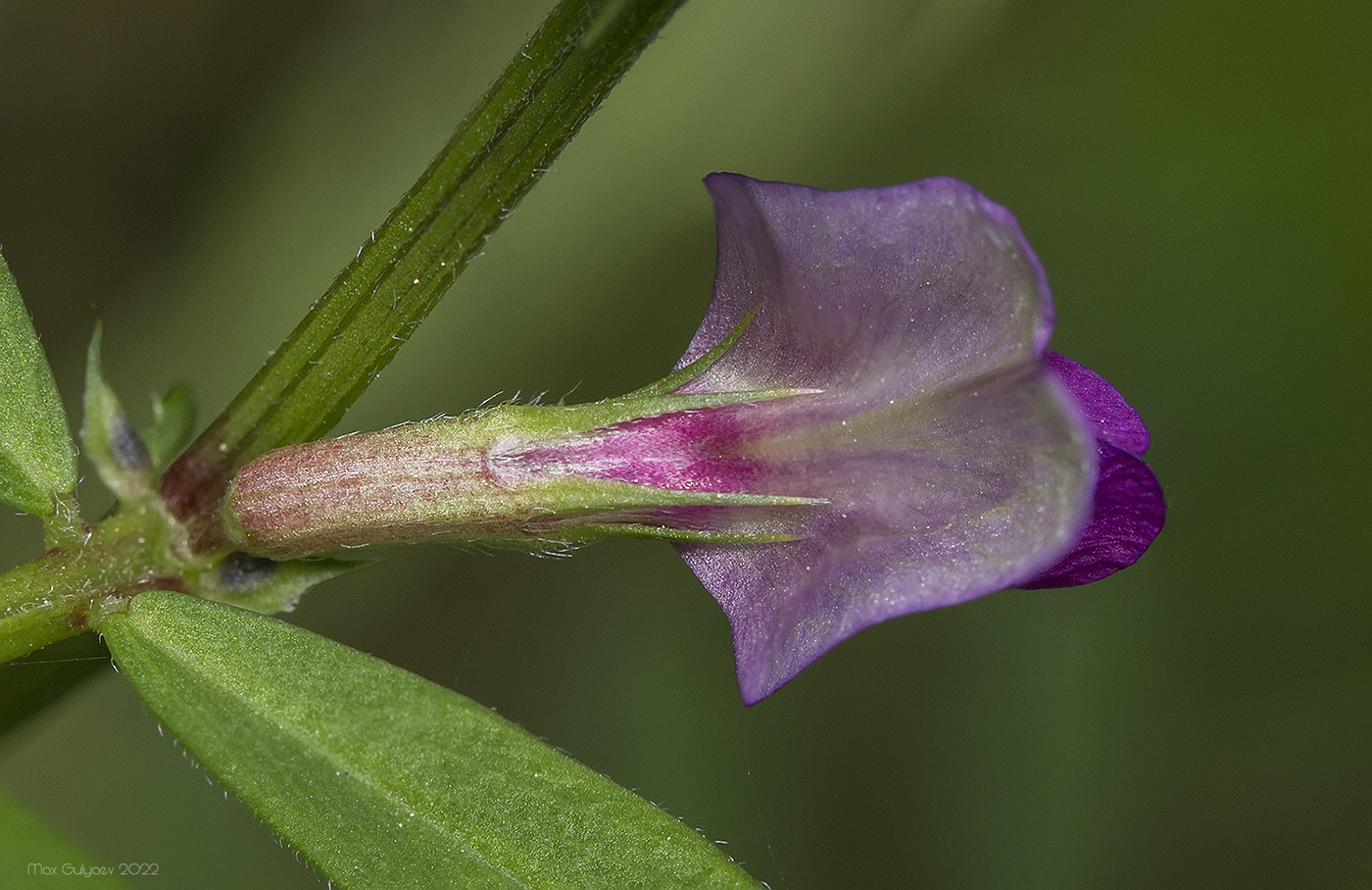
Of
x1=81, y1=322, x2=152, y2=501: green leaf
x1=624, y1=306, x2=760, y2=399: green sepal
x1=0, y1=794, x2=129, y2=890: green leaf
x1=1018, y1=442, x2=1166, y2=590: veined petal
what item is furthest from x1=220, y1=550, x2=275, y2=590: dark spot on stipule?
x1=1018, y1=442, x2=1166, y2=590: veined petal

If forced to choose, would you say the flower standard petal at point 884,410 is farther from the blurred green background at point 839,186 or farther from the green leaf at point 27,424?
the blurred green background at point 839,186

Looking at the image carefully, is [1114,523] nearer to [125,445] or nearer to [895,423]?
[895,423]

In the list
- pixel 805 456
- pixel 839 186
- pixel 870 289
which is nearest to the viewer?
pixel 870 289

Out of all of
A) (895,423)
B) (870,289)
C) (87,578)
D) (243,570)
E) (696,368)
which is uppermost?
(870,289)

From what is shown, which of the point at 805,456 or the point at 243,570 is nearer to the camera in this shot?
the point at 805,456

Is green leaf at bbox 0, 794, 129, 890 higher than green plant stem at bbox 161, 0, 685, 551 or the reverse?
the reverse

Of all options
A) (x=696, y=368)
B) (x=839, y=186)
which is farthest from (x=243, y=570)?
(x=839, y=186)

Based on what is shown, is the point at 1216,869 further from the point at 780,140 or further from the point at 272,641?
the point at 272,641

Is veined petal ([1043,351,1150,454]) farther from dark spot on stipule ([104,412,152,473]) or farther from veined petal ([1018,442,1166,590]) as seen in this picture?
dark spot on stipule ([104,412,152,473])
